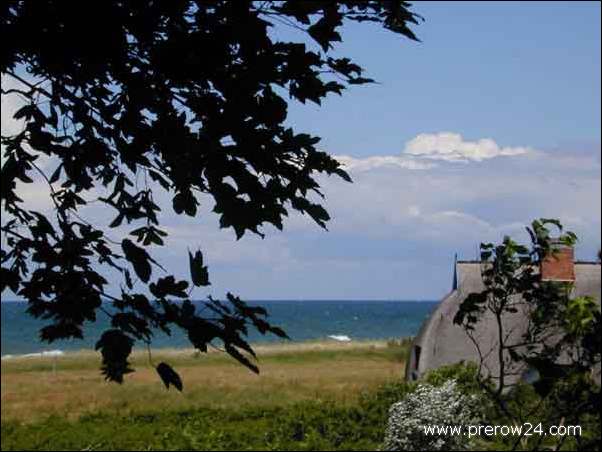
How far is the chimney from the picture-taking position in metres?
5.77

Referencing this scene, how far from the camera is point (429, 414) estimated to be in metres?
5.02

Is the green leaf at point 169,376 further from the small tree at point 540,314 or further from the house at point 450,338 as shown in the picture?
the house at point 450,338

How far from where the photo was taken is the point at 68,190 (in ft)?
13.1

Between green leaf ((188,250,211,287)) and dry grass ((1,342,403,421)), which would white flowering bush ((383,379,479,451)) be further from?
dry grass ((1,342,403,421))

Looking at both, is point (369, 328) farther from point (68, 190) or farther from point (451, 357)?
point (68, 190)

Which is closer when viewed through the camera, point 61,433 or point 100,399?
point 61,433

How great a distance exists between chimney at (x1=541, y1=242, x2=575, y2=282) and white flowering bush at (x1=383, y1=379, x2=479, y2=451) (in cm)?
101

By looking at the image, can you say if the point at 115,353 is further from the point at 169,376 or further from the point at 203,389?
the point at 203,389

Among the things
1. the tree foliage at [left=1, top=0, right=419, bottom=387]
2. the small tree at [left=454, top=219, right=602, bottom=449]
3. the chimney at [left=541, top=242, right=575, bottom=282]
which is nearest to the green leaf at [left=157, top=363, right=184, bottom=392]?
the tree foliage at [left=1, top=0, right=419, bottom=387]

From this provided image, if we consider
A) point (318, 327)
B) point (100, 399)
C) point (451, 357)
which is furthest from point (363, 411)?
point (318, 327)

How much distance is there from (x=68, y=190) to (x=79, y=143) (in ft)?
1.85

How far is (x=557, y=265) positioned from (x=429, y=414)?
198 centimetres

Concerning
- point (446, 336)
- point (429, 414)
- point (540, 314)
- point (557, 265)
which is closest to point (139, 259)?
point (429, 414)

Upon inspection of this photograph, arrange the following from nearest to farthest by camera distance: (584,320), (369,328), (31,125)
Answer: (31,125) < (584,320) < (369,328)
